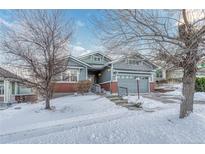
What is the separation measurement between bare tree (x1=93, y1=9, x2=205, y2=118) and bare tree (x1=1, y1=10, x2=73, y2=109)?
2378 mm

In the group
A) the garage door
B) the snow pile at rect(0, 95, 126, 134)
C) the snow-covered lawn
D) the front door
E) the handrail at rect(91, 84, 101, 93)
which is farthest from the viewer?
the front door

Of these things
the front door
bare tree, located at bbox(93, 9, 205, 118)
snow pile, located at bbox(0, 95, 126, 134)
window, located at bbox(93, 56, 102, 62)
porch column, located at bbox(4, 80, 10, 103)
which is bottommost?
snow pile, located at bbox(0, 95, 126, 134)

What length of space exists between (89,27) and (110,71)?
23.8 feet

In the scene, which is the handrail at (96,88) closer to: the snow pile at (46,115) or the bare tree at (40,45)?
the snow pile at (46,115)

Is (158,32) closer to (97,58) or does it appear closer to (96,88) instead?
(96,88)

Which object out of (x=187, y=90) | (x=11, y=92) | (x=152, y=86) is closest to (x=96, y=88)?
(x=152, y=86)


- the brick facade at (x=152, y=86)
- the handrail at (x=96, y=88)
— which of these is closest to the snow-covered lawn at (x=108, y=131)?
the handrail at (x=96, y=88)

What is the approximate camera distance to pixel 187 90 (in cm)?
436

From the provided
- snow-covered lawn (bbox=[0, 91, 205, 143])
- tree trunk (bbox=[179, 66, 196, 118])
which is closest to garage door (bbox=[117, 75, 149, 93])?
snow-covered lawn (bbox=[0, 91, 205, 143])

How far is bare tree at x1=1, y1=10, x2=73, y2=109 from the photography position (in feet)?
19.7

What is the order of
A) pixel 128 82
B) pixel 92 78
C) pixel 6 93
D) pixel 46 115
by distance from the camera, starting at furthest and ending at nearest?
pixel 92 78
pixel 128 82
pixel 6 93
pixel 46 115

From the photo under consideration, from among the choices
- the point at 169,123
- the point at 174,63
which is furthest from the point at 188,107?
the point at 174,63

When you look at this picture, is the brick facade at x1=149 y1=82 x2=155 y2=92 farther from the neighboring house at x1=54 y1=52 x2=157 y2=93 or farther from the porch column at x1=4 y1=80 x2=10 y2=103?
the porch column at x1=4 y1=80 x2=10 y2=103

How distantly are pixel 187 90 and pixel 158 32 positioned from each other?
1.64 m
